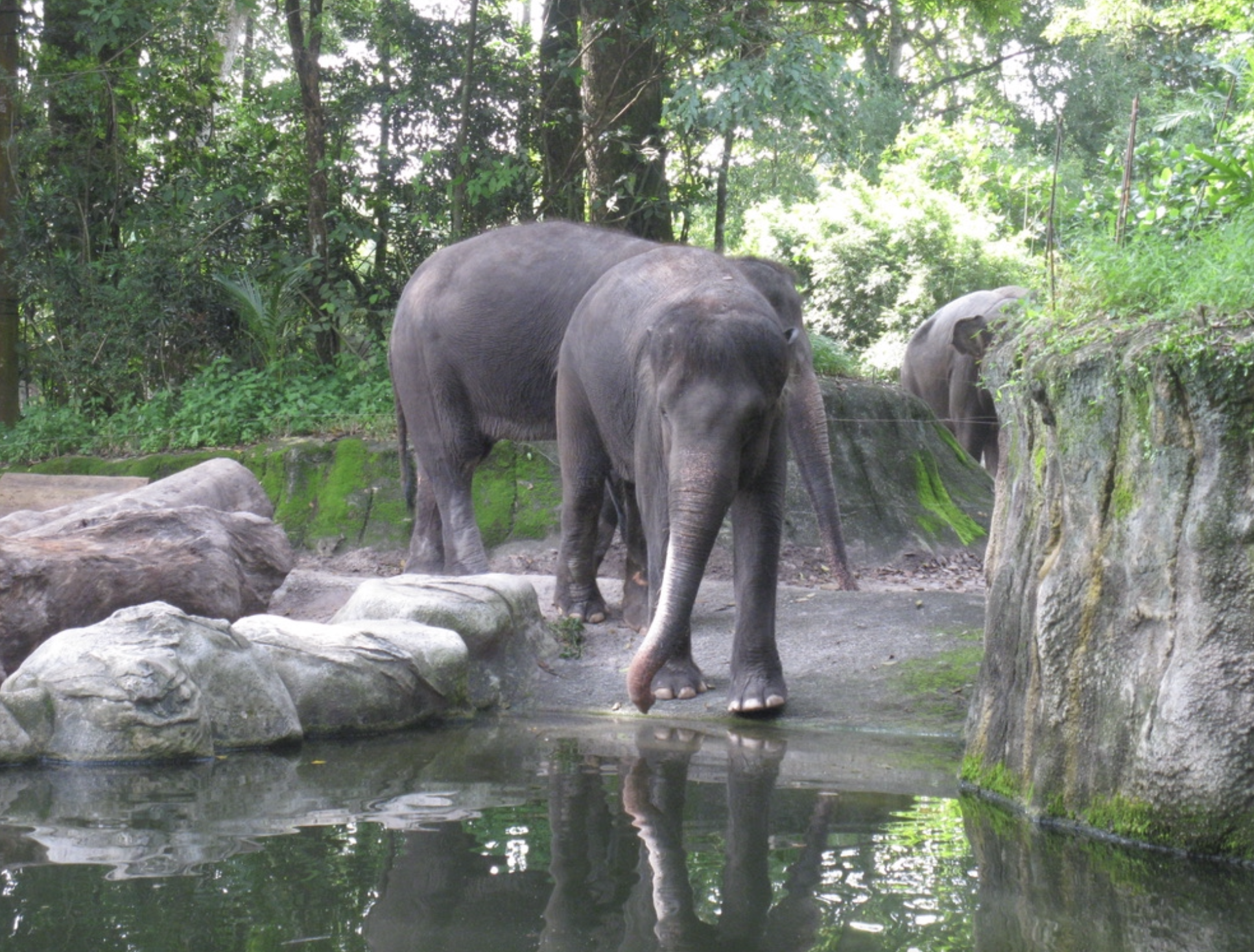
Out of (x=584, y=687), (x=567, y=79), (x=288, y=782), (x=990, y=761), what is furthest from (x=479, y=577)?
(x=567, y=79)

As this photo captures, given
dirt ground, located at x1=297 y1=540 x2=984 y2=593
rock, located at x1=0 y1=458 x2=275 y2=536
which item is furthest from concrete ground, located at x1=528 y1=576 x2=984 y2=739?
rock, located at x1=0 y1=458 x2=275 y2=536

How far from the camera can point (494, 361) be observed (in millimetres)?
7953

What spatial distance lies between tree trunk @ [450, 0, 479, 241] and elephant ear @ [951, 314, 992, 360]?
174 inches

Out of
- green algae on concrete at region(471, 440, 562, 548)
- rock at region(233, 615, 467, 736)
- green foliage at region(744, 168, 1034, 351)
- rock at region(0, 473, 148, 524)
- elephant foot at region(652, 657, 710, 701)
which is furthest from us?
green foliage at region(744, 168, 1034, 351)

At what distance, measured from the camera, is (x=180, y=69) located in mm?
13961

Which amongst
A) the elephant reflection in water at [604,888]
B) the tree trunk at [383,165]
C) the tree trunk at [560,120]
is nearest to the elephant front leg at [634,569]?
the elephant reflection in water at [604,888]

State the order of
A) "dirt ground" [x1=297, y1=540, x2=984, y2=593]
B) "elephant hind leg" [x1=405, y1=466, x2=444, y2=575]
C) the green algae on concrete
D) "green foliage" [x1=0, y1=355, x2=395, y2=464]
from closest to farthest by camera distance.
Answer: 1. "elephant hind leg" [x1=405, y1=466, x2=444, y2=575]
2. "dirt ground" [x1=297, y1=540, x2=984, y2=593]
3. the green algae on concrete
4. "green foliage" [x1=0, y1=355, x2=395, y2=464]

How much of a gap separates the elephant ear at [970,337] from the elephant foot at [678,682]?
581cm

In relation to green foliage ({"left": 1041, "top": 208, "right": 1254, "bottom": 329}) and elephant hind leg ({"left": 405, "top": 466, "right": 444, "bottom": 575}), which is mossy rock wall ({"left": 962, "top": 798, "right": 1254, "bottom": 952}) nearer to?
green foliage ({"left": 1041, "top": 208, "right": 1254, "bottom": 329})

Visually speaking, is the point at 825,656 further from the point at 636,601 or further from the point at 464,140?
the point at 464,140

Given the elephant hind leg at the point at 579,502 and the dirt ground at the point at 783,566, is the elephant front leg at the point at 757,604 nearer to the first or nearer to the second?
the elephant hind leg at the point at 579,502

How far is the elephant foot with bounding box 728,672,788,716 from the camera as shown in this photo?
5.84 m

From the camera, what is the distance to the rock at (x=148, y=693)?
16.6 feet

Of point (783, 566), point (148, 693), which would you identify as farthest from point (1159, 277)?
point (783, 566)
